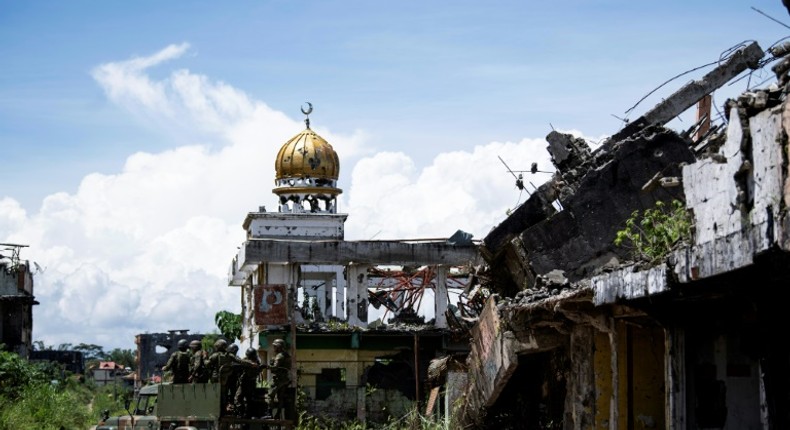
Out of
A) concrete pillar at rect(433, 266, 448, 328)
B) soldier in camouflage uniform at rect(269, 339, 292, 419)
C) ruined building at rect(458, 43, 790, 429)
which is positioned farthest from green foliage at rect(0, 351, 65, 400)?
ruined building at rect(458, 43, 790, 429)

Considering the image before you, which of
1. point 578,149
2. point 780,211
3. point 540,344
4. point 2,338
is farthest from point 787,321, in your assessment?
point 2,338

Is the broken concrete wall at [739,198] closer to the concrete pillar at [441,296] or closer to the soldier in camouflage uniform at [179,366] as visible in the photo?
the soldier in camouflage uniform at [179,366]

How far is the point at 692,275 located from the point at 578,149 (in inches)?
360

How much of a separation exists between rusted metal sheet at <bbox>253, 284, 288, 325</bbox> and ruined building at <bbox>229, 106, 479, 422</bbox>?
2 cm

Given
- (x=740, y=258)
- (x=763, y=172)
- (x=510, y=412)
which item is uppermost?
(x=763, y=172)

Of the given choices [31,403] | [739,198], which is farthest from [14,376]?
[739,198]

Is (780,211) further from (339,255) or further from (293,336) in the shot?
(339,255)

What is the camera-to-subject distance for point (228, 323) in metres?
56.5

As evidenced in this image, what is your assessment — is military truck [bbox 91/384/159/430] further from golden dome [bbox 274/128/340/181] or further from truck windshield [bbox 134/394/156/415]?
golden dome [bbox 274/128/340/181]

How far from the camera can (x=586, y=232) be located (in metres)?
19.2

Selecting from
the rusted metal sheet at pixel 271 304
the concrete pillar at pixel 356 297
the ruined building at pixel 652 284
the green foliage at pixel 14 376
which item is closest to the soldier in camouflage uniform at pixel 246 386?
the ruined building at pixel 652 284

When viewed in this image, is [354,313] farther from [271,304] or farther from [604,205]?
[604,205]

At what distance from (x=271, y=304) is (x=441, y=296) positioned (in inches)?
256

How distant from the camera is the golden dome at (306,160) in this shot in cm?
4434
